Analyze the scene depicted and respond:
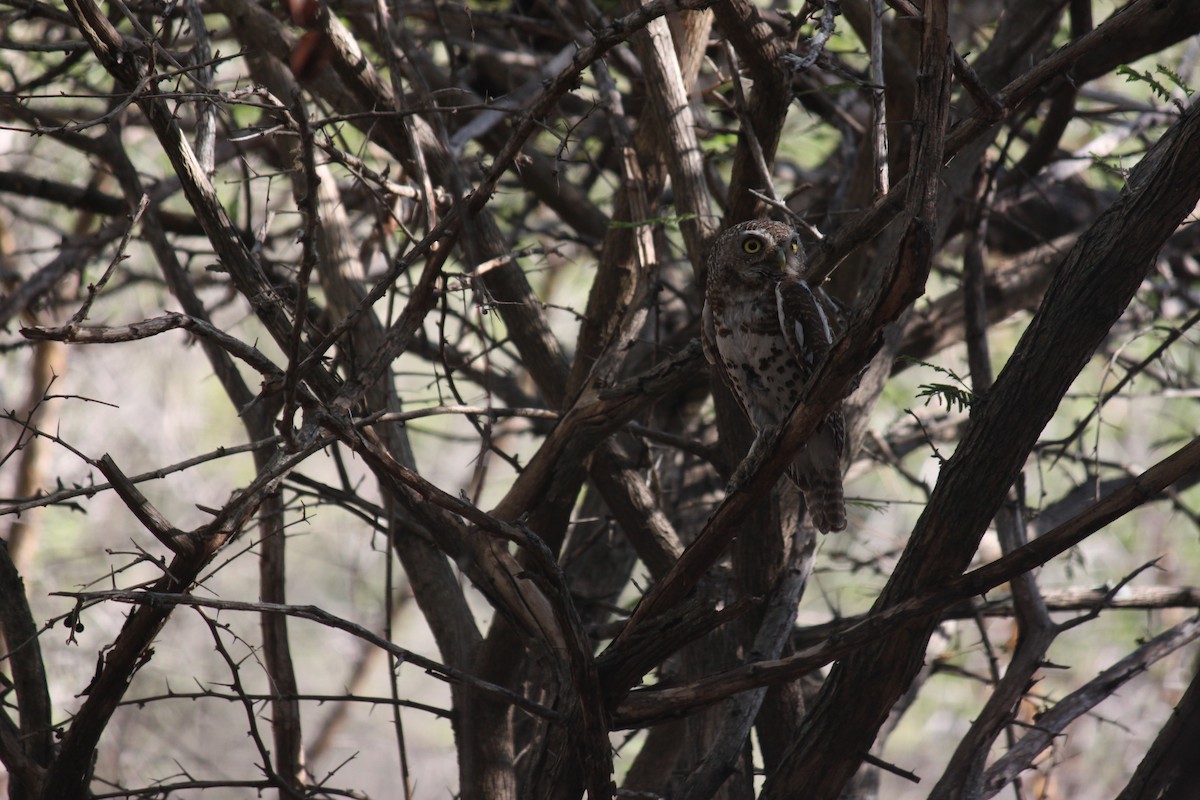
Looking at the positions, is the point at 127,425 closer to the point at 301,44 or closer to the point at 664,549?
the point at 664,549

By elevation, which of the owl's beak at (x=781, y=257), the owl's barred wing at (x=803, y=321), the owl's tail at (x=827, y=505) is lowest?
the owl's tail at (x=827, y=505)

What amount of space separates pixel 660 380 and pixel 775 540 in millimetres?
1055

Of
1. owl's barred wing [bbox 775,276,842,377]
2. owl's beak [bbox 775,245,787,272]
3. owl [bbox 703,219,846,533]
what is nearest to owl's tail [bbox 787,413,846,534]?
owl [bbox 703,219,846,533]

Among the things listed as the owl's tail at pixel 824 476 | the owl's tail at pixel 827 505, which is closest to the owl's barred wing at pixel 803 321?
the owl's tail at pixel 824 476

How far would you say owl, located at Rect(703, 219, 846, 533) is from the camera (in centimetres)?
423

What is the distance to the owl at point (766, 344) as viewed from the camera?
13.9ft

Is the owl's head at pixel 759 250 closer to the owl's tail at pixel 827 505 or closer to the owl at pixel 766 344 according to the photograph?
the owl at pixel 766 344

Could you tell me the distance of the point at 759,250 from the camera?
426cm

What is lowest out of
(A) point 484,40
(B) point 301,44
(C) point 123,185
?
(B) point 301,44

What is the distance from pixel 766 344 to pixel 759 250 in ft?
1.22

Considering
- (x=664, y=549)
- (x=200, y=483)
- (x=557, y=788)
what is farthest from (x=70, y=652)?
(x=557, y=788)

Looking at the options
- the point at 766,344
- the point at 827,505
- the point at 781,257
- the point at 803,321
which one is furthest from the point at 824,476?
the point at 781,257

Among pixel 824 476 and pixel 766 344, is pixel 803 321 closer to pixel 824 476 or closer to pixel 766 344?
pixel 766 344

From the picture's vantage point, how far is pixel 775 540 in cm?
440
